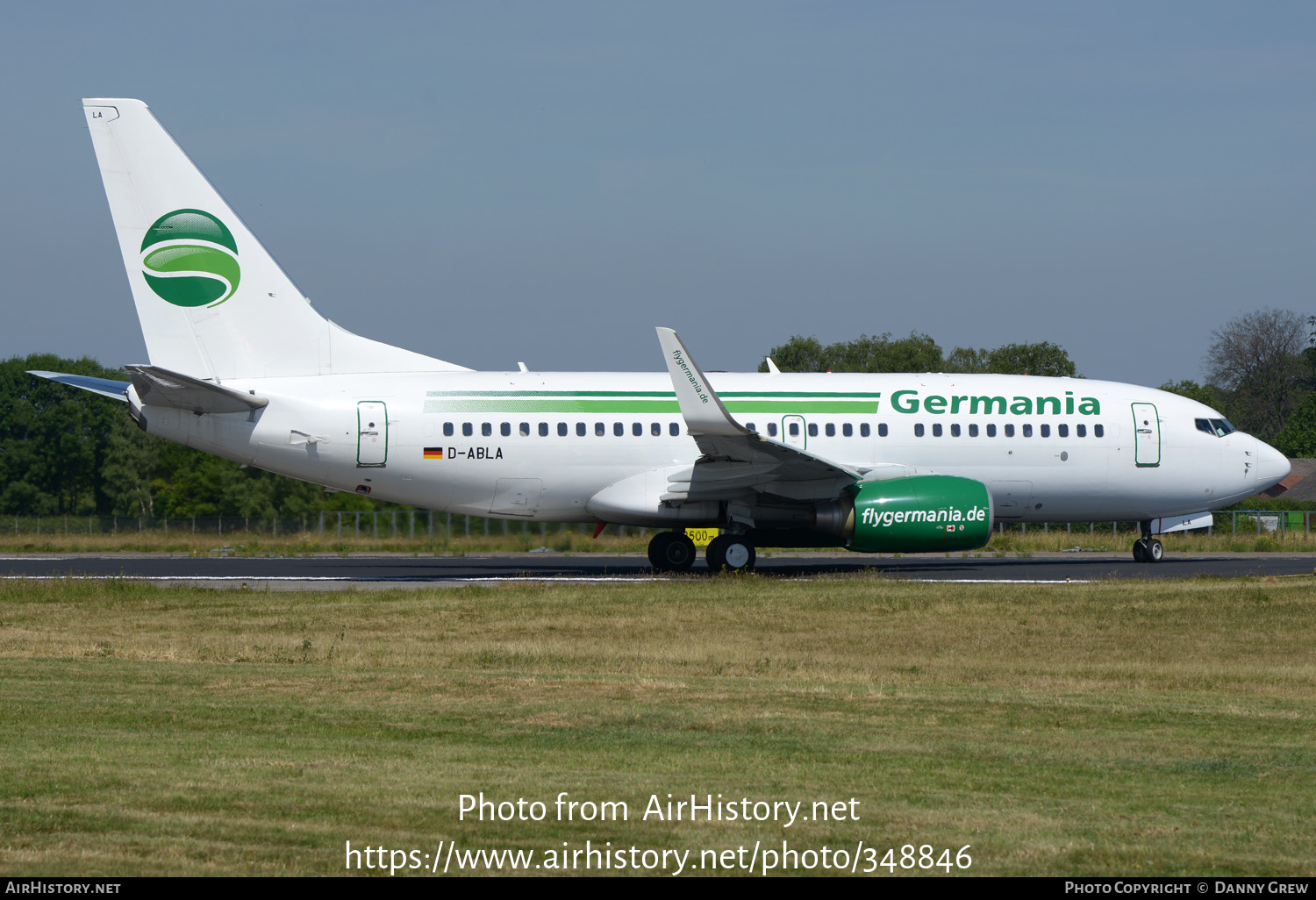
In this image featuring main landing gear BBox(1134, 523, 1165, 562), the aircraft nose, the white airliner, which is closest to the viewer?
the white airliner

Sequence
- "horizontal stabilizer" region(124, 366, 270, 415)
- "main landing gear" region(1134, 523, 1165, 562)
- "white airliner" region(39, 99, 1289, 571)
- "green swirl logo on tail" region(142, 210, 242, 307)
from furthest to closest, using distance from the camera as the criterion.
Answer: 1. "main landing gear" region(1134, 523, 1165, 562)
2. "green swirl logo on tail" region(142, 210, 242, 307)
3. "white airliner" region(39, 99, 1289, 571)
4. "horizontal stabilizer" region(124, 366, 270, 415)

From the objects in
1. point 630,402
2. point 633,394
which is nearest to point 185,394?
point 630,402

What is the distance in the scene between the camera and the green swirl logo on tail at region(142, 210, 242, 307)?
80.8ft

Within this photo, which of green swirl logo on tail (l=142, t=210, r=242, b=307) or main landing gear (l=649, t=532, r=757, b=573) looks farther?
main landing gear (l=649, t=532, r=757, b=573)

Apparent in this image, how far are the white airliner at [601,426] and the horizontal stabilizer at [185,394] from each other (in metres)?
0.04

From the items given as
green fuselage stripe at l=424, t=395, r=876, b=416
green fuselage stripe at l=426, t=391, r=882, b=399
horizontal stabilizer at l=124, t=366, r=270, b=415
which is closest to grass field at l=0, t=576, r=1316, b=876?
horizontal stabilizer at l=124, t=366, r=270, b=415

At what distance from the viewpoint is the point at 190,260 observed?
24781mm

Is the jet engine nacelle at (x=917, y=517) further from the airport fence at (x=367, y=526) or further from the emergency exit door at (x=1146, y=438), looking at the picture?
the airport fence at (x=367, y=526)

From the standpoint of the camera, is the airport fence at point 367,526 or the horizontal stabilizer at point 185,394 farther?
the airport fence at point 367,526

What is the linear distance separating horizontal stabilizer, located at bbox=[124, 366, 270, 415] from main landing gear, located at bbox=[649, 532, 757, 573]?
8373mm

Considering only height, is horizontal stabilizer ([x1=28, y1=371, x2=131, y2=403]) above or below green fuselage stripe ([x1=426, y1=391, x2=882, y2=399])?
above

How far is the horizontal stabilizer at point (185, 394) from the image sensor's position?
23000 millimetres

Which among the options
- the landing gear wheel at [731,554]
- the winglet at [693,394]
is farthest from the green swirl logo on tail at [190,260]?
the landing gear wheel at [731,554]

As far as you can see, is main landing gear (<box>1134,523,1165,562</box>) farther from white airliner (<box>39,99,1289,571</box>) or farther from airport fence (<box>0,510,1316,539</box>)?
airport fence (<box>0,510,1316,539</box>)
